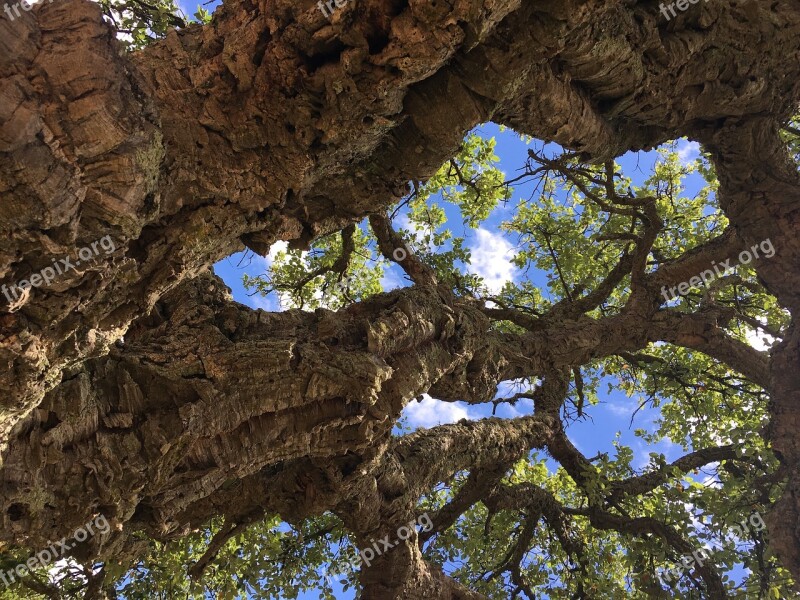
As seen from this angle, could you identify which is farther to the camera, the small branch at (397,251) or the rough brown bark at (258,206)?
the small branch at (397,251)

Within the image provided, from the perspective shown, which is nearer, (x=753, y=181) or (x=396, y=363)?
(x=396, y=363)

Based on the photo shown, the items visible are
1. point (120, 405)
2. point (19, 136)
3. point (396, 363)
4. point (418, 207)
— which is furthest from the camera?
point (418, 207)

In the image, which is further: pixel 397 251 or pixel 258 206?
pixel 397 251

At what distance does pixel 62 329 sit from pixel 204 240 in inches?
38.0

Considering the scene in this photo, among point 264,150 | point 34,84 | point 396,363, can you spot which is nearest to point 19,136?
point 34,84

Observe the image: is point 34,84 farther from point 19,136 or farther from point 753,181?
point 753,181

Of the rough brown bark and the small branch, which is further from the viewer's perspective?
the small branch

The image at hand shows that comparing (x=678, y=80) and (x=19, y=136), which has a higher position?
(x=678, y=80)

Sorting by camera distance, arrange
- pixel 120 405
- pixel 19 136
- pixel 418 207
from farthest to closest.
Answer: pixel 418 207
pixel 120 405
pixel 19 136

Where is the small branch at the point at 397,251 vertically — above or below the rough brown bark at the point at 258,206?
above

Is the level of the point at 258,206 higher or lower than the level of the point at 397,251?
lower

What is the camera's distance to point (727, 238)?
818 centimetres

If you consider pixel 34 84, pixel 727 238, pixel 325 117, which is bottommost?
pixel 34 84

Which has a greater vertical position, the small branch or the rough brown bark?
the small branch
